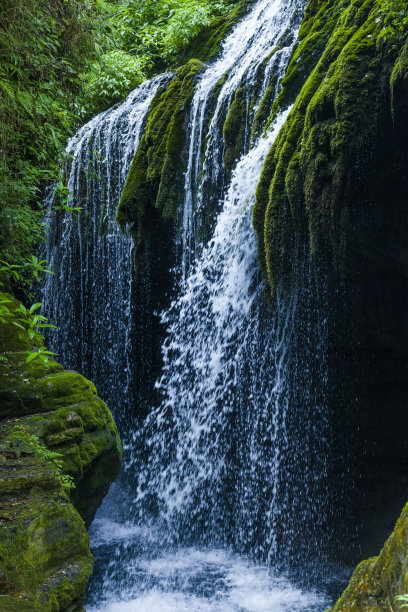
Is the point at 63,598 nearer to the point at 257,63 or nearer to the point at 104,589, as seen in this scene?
the point at 104,589

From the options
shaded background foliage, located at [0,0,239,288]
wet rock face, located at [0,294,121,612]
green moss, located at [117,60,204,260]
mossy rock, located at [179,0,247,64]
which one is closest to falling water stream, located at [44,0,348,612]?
green moss, located at [117,60,204,260]

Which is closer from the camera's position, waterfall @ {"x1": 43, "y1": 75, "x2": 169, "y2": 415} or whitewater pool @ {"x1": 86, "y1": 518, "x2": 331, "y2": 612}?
whitewater pool @ {"x1": 86, "y1": 518, "x2": 331, "y2": 612}

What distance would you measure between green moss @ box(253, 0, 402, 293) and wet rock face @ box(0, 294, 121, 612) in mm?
2662

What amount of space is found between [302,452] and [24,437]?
13.5 ft

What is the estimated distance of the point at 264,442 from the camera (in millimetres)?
7008

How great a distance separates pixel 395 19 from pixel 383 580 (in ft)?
15.9

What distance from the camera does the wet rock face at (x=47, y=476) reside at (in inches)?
112

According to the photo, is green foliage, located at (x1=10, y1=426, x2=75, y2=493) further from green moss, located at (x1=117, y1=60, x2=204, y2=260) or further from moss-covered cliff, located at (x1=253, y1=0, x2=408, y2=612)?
green moss, located at (x1=117, y1=60, x2=204, y2=260)

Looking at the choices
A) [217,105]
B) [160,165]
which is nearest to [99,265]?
[160,165]

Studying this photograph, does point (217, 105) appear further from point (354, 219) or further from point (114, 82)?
point (114, 82)

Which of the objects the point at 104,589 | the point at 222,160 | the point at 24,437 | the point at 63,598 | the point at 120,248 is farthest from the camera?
the point at 120,248

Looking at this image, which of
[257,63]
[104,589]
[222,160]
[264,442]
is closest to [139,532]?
[104,589]

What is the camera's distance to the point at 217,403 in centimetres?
742

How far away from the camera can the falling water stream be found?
603 cm
